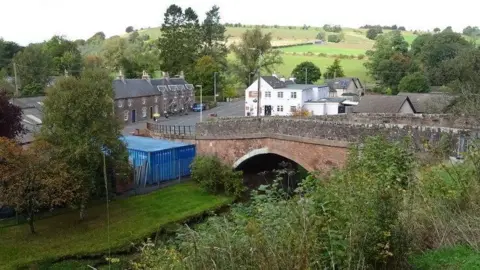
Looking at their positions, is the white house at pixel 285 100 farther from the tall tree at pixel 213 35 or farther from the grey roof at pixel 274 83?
the tall tree at pixel 213 35

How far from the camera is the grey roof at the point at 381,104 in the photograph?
41688mm

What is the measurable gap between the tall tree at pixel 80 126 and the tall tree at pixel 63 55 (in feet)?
143

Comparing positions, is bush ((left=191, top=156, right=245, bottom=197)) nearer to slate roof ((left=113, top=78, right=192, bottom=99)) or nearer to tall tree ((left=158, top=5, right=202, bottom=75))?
slate roof ((left=113, top=78, right=192, bottom=99))

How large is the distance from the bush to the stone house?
19155mm

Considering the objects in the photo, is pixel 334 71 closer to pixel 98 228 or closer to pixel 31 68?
pixel 31 68

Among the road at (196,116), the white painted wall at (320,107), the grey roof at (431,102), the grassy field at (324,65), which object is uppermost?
the grassy field at (324,65)

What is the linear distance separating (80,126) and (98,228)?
4139mm

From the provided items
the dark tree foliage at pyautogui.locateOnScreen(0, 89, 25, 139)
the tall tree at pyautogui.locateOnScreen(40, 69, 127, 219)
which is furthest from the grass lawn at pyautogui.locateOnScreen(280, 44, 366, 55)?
the tall tree at pyautogui.locateOnScreen(40, 69, 127, 219)

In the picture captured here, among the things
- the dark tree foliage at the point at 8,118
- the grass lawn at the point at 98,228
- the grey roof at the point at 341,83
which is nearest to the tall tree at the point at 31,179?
the grass lawn at the point at 98,228

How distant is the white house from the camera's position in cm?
4719

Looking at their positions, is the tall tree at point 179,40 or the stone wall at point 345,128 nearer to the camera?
the stone wall at point 345,128

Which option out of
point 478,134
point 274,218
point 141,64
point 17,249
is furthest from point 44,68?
point 274,218

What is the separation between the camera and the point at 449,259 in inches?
277

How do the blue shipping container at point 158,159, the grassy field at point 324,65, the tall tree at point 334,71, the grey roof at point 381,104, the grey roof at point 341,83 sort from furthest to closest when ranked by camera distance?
the grassy field at point 324,65 < the tall tree at point 334,71 < the grey roof at point 341,83 < the grey roof at point 381,104 < the blue shipping container at point 158,159
